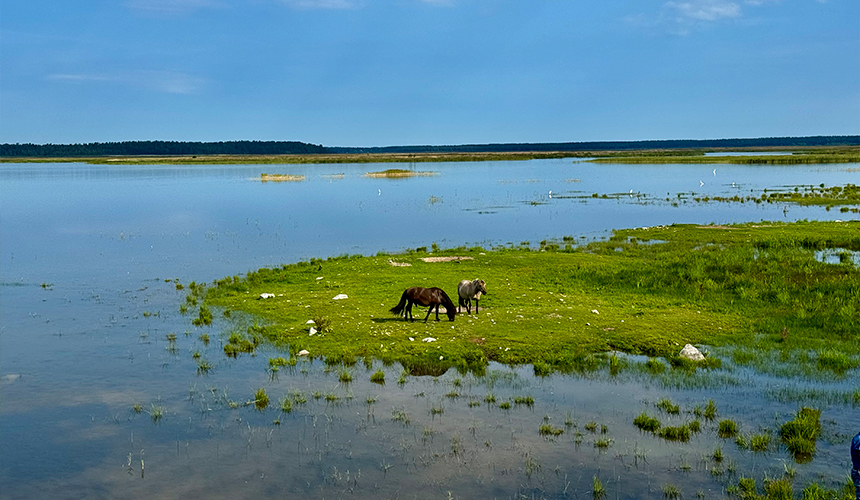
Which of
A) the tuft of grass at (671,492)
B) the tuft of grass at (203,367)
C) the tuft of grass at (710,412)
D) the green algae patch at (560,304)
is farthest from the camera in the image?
the green algae patch at (560,304)

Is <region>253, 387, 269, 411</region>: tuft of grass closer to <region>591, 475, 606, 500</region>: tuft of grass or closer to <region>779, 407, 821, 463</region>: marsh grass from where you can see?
<region>591, 475, 606, 500</region>: tuft of grass

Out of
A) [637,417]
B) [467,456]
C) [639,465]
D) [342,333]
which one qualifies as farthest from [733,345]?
[342,333]

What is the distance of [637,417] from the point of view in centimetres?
1554

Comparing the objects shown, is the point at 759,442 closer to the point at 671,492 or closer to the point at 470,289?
the point at 671,492

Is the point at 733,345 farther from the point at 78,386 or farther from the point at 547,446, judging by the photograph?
the point at 78,386

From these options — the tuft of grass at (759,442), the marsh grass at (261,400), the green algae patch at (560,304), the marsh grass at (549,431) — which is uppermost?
the green algae patch at (560,304)

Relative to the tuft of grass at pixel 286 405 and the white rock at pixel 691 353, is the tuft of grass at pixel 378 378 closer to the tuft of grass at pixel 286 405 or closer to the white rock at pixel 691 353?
the tuft of grass at pixel 286 405

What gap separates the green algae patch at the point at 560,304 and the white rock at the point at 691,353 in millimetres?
318

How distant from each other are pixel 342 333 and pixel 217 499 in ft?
32.7

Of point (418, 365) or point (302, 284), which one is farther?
point (302, 284)

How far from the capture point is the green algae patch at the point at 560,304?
Result: 67.8 ft

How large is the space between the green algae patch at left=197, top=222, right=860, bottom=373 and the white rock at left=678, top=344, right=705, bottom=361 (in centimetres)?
32

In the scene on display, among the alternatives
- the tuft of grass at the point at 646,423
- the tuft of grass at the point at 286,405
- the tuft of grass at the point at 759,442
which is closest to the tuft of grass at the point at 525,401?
the tuft of grass at the point at 646,423

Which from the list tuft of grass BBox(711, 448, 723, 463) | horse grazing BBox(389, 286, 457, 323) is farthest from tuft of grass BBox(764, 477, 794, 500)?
horse grazing BBox(389, 286, 457, 323)
